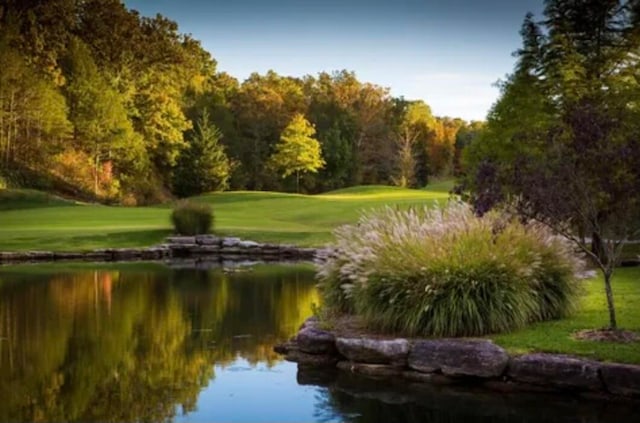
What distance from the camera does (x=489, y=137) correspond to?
2142cm

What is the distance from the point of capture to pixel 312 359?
31.2 feet

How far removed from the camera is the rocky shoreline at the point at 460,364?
Result: 7.70 m

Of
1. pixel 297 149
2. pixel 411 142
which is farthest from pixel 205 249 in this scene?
pixel 411 142

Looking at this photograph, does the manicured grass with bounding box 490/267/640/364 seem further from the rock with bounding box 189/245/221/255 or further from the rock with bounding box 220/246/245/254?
the rock with bounding box 189/245/221/255

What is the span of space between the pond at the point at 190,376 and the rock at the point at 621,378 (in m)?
0.25

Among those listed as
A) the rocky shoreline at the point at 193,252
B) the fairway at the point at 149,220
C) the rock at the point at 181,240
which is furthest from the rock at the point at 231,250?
the fairway at the point at 149,220

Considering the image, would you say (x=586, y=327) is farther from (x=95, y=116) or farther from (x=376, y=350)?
(x=95, y=116)

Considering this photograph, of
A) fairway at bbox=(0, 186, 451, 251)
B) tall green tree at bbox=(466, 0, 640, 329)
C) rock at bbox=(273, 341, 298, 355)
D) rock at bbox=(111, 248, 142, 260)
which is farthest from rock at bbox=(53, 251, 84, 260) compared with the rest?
tall green tree at bbox=(466, 0, 640, 329)

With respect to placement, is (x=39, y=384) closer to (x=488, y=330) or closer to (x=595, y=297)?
(x=488, y=330)

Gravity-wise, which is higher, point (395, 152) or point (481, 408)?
point (395, 152)

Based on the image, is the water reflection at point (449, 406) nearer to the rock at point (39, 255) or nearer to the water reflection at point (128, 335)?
the water reflection at point (128, 335)

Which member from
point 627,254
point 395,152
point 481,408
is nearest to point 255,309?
point 481,408

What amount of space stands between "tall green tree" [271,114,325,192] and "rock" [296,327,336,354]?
43403mm

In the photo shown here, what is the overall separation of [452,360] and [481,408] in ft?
3.36
